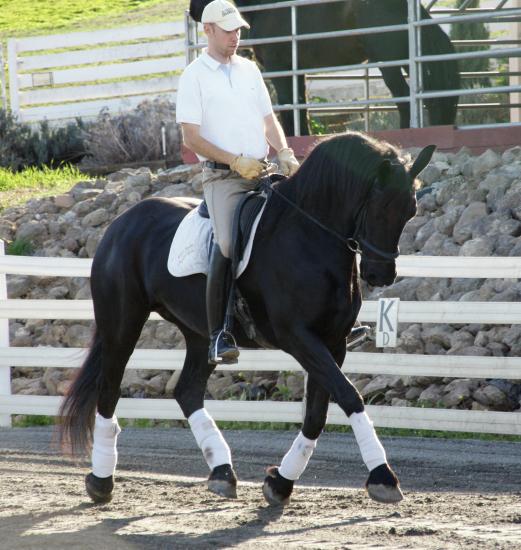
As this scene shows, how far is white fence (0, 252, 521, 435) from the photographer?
9680 millimetres

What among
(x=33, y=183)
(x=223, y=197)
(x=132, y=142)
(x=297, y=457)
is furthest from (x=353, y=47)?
(x=297, y=457)

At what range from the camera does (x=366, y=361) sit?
10.2 metres

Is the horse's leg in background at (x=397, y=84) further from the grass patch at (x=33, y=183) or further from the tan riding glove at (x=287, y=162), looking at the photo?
the tan riding glove at (x=287, y=162)

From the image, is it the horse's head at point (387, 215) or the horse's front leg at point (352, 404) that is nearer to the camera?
the horse's front leg at point (352, 404)

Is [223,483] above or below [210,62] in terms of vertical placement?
below

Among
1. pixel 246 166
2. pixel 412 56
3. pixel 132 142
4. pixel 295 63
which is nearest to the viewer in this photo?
pixel 246 166

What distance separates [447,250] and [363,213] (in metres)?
5.35

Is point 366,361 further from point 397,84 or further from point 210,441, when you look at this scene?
point 397,84

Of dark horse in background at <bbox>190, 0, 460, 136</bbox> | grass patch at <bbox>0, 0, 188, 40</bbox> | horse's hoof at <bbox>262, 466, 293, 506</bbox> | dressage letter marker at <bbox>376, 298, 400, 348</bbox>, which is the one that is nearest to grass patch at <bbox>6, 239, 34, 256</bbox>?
dark horse in background at <bbox>190, 0, 460, 136</bbox>

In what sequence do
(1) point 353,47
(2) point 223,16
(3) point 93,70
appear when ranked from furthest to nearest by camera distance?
(3) point 93,70 < (1) point 353,47 < (2) point 223,16

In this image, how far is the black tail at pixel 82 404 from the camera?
26.7 ft

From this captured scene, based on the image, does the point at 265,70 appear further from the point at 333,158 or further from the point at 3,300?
the point at 333,158

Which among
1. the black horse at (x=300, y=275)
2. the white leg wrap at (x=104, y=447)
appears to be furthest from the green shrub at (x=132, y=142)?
the white leg wrap at (x=104, y=447)

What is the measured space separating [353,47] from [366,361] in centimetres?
642
